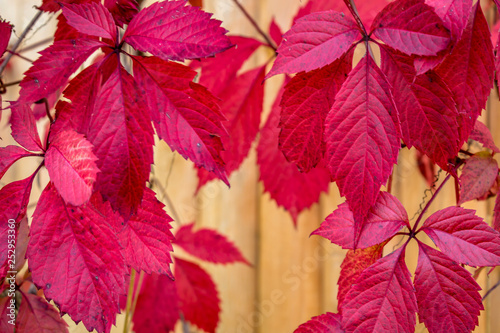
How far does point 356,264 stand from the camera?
0.44 m

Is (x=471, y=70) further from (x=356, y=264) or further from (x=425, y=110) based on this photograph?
(x=356, y=264)

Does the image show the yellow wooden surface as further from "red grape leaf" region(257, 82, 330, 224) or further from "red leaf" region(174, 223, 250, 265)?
"red grape leaf" region(257, 82, 330, 224)

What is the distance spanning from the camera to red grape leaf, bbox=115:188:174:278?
1.38ft

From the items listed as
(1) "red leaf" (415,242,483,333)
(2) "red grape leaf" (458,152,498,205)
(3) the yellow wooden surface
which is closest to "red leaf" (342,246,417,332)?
(1) "red leaf" (415,242,483,333)

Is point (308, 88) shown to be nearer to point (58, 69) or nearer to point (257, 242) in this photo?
point (58, 69)

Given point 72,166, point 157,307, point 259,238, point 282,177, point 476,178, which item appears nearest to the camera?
point 72,166

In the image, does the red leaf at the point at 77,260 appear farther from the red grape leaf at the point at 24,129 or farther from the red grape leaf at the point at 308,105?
the red grape leaf at the point at 308,105

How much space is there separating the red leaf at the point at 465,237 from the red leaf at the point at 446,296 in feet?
0.04

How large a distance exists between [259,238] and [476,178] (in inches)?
Answer: 33.5

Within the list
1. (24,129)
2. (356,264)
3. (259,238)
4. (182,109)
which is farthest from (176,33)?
(259,238)

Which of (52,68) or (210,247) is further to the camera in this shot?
(210,247)

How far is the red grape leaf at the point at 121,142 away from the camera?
13.7 inches

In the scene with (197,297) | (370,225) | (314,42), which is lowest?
(197,297)

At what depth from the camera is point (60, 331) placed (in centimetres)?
48
